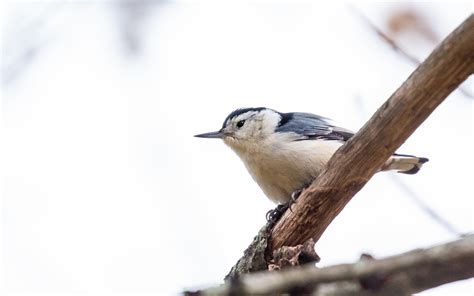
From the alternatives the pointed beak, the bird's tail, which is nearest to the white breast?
the bird's tail

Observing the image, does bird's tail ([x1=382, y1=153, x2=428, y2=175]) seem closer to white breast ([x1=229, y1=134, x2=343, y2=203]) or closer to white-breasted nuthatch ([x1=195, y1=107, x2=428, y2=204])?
white-breasted nuthatch ([x1=195, y1=107, x2=428, y2=204])

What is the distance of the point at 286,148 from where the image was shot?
10.9 ft

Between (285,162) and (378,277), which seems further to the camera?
(285,162)

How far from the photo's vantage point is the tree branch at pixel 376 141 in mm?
1843

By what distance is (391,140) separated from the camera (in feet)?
6.88

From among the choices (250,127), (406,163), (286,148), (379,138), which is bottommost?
(379,138)

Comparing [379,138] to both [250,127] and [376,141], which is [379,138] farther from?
[250,127]

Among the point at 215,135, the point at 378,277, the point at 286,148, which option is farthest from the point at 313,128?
the point at 378,277

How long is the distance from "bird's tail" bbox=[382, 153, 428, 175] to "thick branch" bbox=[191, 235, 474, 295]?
2314mm

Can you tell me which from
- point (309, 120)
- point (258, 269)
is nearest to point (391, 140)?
point (258, 269)

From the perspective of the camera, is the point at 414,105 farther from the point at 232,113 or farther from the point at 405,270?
the point at 232,113

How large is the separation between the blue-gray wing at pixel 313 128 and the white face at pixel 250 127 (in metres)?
0.07

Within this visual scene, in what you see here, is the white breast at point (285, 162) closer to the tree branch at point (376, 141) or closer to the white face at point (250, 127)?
the white face at point (250, 127)

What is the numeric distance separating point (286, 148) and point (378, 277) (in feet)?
8.16
